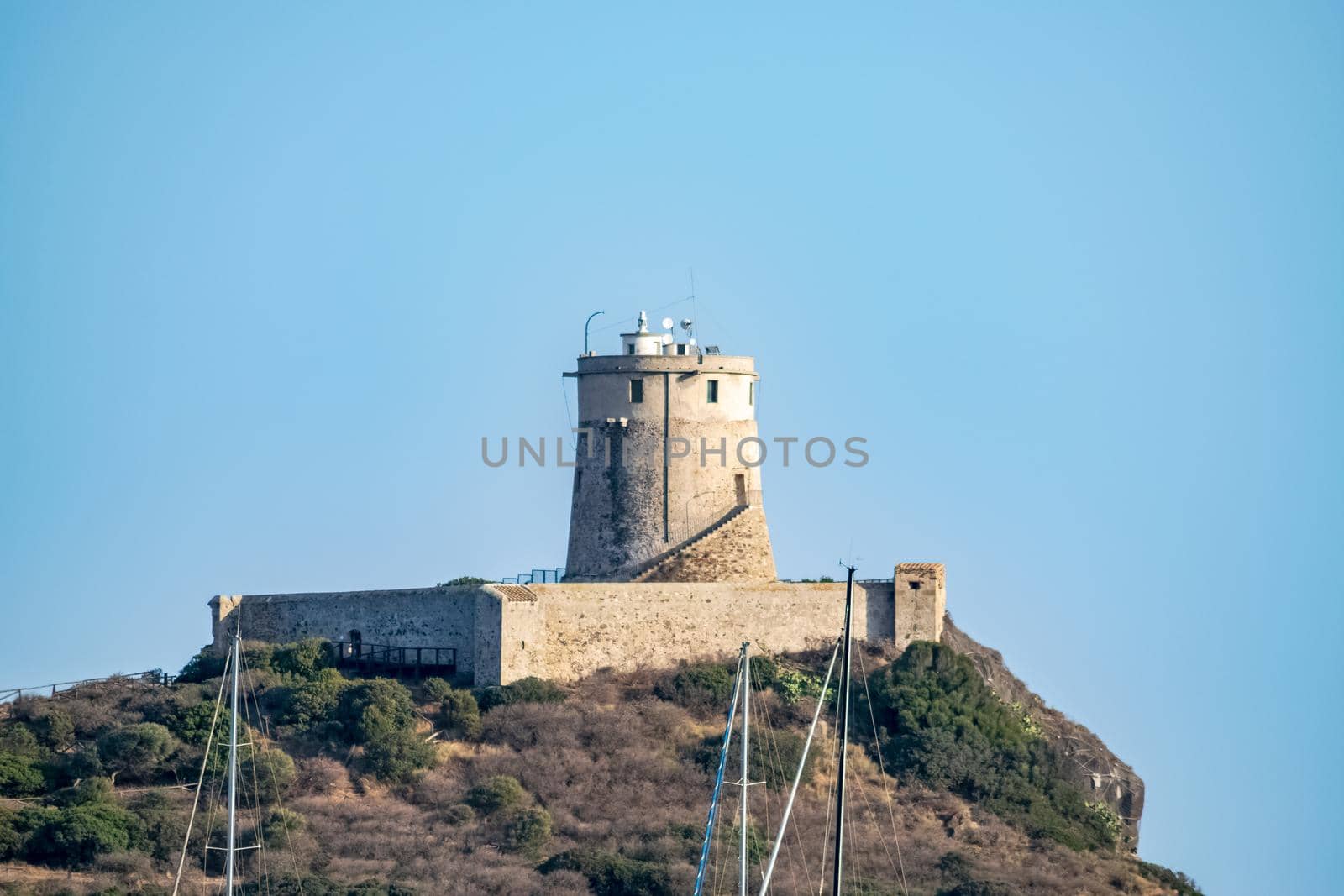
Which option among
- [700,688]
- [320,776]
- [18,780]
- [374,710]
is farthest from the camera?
[700,688]

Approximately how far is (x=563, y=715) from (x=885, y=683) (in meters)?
6.51

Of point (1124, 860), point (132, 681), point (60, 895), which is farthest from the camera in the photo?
point (132, 681)

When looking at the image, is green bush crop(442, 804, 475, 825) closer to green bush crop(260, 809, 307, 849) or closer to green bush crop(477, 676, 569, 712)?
green bush crop(260, 809, 307, 849)

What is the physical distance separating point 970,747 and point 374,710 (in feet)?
37.5

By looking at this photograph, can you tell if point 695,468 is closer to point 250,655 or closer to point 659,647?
point 659,647

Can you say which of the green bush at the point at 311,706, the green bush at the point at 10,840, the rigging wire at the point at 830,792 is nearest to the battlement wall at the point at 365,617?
the green bush at the point at 311,706

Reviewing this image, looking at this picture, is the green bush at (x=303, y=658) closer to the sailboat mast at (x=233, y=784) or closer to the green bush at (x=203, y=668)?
the green bush at (x=203, y=668)

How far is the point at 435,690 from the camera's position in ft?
184

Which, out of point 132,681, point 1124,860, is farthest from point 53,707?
point 1124,860

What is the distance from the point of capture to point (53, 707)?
5616cm

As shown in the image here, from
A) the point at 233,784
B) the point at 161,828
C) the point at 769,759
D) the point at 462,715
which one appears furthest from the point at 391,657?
the point at 233,784

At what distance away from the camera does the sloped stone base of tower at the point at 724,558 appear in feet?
197

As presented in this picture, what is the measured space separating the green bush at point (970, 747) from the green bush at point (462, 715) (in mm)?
7563

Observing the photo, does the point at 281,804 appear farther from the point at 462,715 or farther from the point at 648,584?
the point at 648,584
